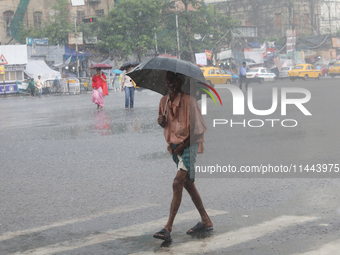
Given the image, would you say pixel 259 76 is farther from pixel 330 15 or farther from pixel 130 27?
pixel 330 15

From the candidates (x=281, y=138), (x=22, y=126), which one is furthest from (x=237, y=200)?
(x=22, y=126)

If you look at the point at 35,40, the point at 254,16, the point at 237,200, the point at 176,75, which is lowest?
the point at 237,200

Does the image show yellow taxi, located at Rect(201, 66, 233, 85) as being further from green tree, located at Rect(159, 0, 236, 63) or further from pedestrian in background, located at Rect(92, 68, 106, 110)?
pedestrian in background, located at Rect(92, 68, 106, 110)

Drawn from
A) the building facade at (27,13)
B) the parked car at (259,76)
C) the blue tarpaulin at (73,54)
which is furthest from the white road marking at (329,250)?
the building facade at (27,13)

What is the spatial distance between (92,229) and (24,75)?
126ft

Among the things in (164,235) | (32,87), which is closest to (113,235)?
(164,235)

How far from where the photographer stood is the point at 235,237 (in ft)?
14.0

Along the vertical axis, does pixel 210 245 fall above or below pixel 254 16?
below

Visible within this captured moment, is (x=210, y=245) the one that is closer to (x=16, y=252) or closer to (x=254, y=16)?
(x=16, y=252)

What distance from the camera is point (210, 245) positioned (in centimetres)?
410

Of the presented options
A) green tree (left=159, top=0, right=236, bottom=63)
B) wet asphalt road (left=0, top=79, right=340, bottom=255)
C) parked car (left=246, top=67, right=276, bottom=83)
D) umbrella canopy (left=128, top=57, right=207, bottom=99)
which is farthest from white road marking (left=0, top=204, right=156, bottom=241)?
green tree (left=159, top=0, right=236, bottom=63)

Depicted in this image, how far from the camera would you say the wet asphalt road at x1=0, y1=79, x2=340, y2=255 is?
165 inches

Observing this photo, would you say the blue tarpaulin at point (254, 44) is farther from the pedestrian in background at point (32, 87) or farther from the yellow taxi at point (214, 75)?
the pedestrian in background at point (32, 87)

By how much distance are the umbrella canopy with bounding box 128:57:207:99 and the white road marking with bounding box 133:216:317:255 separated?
4.32ft
